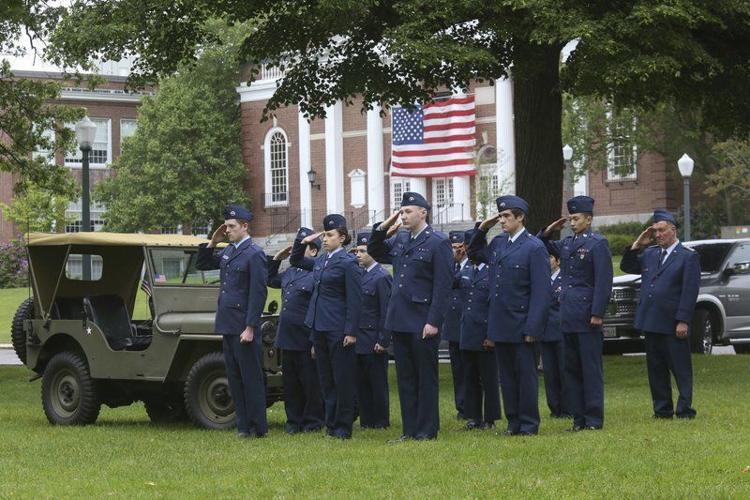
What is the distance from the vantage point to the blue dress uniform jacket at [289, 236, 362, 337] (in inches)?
521

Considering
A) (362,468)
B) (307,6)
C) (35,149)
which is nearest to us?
(362,468)

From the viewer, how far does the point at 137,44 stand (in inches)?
830

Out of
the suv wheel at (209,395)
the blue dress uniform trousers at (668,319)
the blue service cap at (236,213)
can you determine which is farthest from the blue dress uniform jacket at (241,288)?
the blue dress uniform trousers at (668,319)

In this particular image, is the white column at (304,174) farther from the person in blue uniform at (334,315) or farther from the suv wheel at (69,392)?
the person in blue uniform at (334,315)

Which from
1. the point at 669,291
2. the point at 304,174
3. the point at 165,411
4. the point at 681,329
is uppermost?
the point at 304,174

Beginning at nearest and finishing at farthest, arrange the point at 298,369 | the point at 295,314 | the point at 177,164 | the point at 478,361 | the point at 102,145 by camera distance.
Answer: the point at 295,314 < the point at 298,369 < the point at 478,361 < the point at 177,164 < the point at 102,145

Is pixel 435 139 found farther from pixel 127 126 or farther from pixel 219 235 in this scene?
pixel 219 235

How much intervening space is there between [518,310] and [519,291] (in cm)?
A: 17

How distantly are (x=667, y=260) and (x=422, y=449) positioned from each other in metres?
3.47

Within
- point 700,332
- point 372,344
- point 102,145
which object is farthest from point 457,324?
point 102,145

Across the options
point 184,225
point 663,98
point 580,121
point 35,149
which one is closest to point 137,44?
point 35,149

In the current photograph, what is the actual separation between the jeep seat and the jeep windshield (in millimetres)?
10700

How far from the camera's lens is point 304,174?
63.6 meters

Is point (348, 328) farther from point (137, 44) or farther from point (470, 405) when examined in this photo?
point (137, 44)
